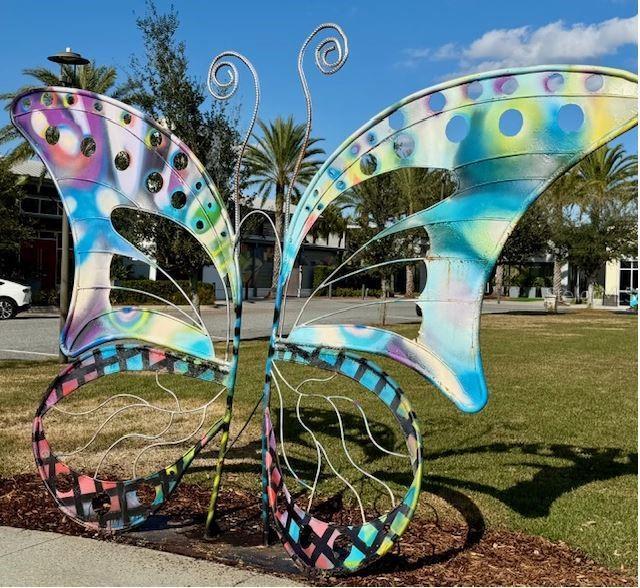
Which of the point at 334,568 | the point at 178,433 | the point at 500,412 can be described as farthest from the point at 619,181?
the point at 334,568

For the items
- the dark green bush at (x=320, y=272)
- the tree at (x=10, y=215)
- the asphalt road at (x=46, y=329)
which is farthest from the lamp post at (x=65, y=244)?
the dark green bush at (x=320, y=272)

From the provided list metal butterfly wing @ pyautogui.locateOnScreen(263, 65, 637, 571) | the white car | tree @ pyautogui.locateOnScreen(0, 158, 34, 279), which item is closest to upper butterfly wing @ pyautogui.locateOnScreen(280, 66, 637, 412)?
metal butterfly wing @ pyautogui.locateOnScreen(263, 65, 637, 571)

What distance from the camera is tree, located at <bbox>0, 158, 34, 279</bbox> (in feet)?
78.0

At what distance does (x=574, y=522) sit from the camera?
4746 millimetres

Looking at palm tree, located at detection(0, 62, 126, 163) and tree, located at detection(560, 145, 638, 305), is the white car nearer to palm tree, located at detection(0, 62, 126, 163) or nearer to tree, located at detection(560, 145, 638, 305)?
palm tree, located at detection(0, 62, 126, 163)

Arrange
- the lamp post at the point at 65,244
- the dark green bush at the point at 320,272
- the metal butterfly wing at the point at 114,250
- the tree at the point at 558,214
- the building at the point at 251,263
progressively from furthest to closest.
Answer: the dark green bush at the point at 320,272, the tree at the point at 558,214, the building at the point at 251,263, the lamp post at the point at 65,244, the metal butterfly wing at the point at 114,250

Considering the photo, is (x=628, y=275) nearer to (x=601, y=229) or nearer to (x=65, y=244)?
(x=601, y=229)

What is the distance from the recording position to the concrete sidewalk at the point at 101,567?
12.1 ft

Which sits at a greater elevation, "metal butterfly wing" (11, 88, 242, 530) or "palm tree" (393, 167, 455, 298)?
"palm tree" (393, 167, 455, 298)

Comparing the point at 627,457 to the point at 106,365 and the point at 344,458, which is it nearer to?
the point at 344,458

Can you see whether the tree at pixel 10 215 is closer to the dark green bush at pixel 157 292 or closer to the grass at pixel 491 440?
the dark green bush at pixel 157 292

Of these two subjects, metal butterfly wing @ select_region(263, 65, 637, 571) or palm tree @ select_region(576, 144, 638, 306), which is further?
palm tree @ select_region(576, 144, 638, 306)

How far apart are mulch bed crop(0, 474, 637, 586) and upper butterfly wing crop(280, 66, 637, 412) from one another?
106 cm

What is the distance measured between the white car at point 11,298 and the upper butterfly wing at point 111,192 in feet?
55.9
